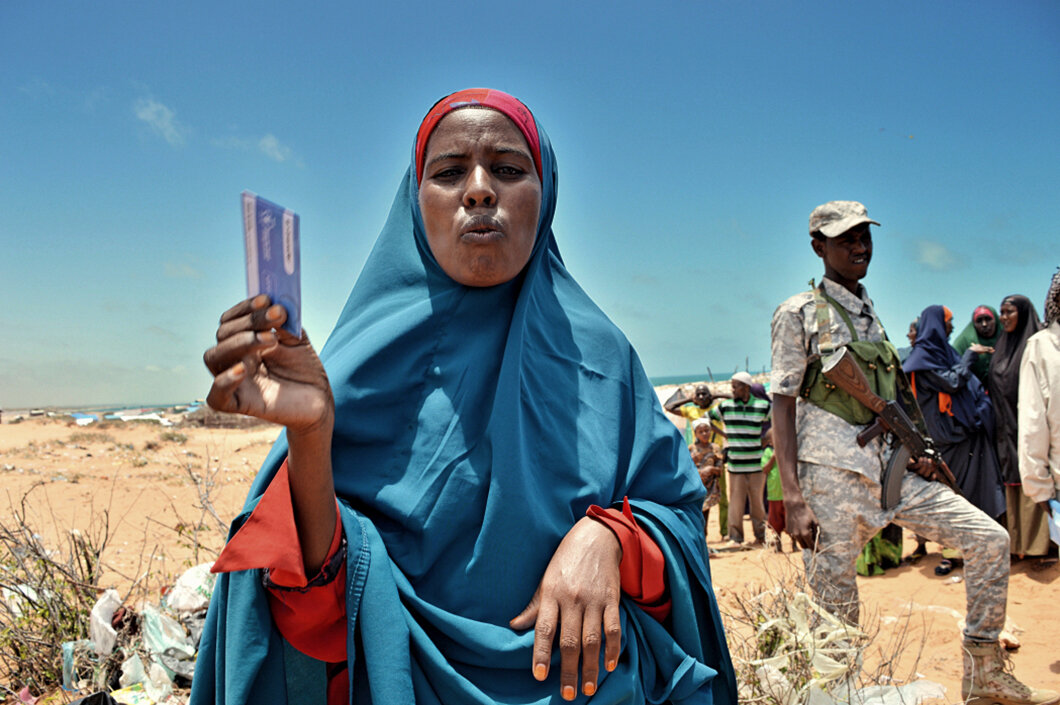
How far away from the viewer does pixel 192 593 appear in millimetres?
3342

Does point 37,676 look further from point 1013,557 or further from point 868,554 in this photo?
point 1013,557

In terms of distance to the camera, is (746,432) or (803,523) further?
(746,432)

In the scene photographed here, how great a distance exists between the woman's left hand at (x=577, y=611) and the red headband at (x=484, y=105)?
3.13ft

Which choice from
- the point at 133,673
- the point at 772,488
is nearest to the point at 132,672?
the point at 133,673

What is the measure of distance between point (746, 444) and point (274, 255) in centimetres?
792

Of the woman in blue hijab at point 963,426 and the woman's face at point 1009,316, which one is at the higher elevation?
the woman's face at point 1009,316

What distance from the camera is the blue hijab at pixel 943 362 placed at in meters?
6.53

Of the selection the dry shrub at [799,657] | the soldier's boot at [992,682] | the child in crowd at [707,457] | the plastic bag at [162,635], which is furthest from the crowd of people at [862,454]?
the child in crowd at [707,457]

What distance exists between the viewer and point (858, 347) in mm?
3494

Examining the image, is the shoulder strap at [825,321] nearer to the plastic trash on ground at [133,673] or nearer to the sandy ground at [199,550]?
the sandy ground at [199,550]

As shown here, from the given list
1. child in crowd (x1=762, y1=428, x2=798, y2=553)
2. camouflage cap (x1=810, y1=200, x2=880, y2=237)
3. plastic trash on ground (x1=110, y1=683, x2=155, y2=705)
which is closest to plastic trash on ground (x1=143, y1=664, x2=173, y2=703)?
plastic trash on ground (x1=110, y1=683, x2=155, y2=705)

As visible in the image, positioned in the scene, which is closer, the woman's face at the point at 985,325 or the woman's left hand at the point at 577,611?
the woman's left hand at the point at 577,611

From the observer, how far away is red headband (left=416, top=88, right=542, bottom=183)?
1665mm

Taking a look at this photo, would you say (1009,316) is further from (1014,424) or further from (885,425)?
(885,425)
